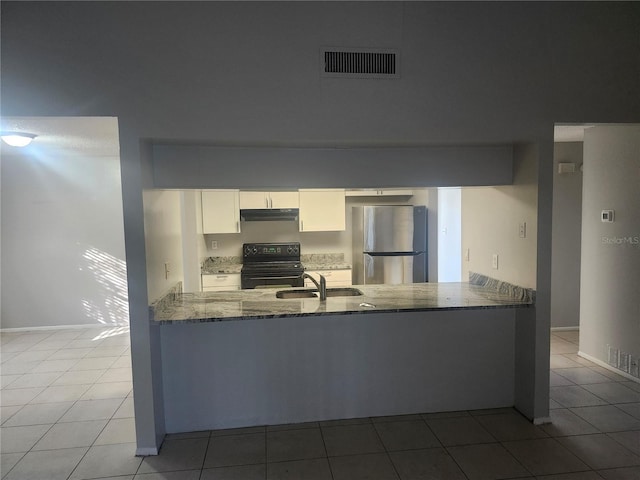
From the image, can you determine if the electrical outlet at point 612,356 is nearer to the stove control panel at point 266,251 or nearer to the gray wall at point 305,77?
the gray wall at point 305,77

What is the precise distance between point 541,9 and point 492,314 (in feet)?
6.53

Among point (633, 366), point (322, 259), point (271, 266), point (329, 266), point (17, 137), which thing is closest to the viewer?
point (17, 137)

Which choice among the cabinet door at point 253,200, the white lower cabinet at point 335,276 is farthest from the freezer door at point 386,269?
the cabinet door at point 253,200

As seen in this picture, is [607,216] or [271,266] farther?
[271,266]

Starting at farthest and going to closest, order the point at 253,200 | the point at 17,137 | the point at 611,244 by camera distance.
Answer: the point at 253,200
the point at 611,244
the point at 17,137

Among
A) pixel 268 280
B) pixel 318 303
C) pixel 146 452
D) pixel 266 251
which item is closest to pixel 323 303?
pixel 318 303

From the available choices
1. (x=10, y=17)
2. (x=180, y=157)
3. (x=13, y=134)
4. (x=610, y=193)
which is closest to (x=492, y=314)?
(x=610, y=193)

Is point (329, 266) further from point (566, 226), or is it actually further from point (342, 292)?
point (566, 226)

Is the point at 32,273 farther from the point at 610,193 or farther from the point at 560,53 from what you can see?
the point at 610,193

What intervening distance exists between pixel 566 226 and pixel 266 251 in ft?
11.9

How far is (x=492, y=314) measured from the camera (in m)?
3.06

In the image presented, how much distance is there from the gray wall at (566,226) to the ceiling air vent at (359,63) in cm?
305

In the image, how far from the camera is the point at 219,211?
5480 millimetres

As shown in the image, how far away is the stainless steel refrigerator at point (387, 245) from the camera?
572 centimetres
